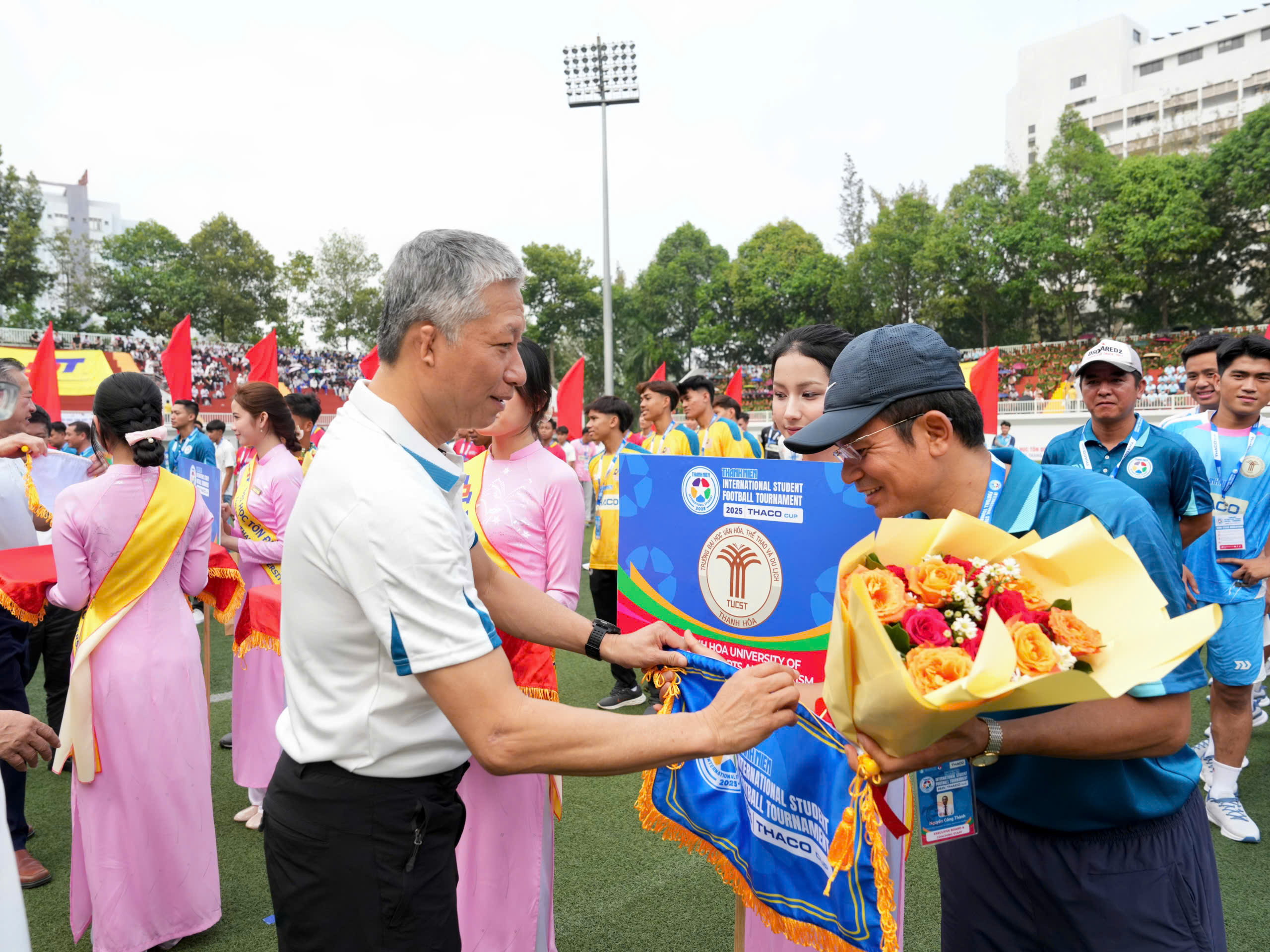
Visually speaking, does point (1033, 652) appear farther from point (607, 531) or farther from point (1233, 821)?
point (607, 531)

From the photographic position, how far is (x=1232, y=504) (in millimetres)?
4312

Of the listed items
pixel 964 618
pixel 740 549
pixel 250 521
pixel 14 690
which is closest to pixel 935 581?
pixel 964 618

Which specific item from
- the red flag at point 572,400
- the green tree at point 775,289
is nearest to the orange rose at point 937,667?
the red flag at point 572,400

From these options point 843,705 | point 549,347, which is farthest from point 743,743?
point 549,347

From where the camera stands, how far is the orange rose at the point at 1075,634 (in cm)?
123

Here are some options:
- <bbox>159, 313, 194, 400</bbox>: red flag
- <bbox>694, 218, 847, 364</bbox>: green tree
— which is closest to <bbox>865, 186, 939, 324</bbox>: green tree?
<bbox>694, 218, 847, 364</bbox>: green tree

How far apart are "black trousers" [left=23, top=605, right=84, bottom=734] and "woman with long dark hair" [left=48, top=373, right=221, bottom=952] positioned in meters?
1.56

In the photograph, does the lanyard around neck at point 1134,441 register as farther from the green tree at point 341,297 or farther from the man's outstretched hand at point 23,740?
the green tree at point 341,297

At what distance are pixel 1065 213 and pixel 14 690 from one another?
44561 millimetres

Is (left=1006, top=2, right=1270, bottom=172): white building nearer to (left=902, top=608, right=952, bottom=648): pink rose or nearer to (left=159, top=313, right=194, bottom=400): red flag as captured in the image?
(left=159, top=313, right=194, bottom=400): red flag

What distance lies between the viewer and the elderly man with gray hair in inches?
56.3

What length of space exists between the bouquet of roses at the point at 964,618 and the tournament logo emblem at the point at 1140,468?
2746 millimetres

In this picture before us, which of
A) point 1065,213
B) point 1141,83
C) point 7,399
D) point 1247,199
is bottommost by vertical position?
point 7,399

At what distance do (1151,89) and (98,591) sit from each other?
244 feet
